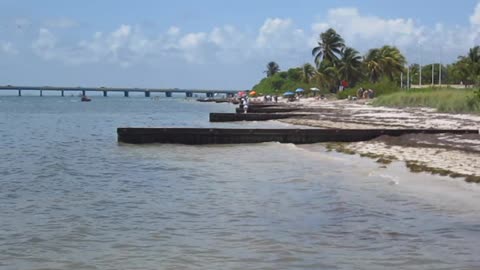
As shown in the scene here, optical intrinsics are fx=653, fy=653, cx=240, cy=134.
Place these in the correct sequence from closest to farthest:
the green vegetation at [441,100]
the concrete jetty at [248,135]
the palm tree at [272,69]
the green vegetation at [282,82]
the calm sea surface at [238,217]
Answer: the calm sea surface at [238,217] → the concrete jetty at [248,135] → the green vegetation at [441,100] → the green vegetation at [282,82] → the palm tree at [272,69]

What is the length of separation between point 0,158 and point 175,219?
15807 millimetres

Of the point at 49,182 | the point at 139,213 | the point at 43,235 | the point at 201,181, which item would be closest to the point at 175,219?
the point at 139,213

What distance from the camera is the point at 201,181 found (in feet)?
55.3

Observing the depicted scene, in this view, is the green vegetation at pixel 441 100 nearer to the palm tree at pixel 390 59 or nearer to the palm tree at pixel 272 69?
the palm tree at pixel 390 59

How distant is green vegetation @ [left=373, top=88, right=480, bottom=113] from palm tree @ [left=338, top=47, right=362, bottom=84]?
32.8 m

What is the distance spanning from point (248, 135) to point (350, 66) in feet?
249

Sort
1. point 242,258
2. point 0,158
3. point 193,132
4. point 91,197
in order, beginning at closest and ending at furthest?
point 242,258, point 91,197, point 0,158, point 193,132

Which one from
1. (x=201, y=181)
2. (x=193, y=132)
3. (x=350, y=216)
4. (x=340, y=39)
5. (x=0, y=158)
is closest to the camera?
(x=350, y=216)

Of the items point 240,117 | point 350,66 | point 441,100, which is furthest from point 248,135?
point 350,66

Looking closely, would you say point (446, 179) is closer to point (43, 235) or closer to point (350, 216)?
point (350, 216)

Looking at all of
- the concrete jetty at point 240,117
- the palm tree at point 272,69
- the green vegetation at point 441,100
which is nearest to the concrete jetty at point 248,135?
the green vegetation at point 441,100

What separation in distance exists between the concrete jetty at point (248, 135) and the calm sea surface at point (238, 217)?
22.0 feet

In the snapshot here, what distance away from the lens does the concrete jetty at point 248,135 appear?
27375mm

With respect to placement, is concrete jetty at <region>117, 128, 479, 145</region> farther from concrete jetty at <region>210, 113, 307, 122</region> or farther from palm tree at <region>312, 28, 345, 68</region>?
palm tree at <region>312, 28, 345, 68</region>
